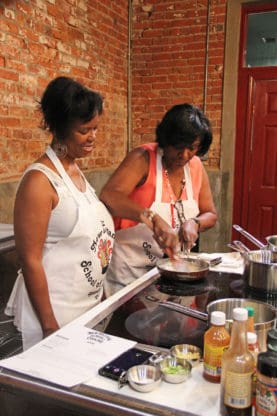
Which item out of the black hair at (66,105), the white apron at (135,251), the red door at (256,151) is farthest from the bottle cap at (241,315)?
the red door at (256,151)

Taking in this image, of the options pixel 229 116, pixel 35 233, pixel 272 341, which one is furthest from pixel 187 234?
pixel 229 116

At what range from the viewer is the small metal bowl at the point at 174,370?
100cm

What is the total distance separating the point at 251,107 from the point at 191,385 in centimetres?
387

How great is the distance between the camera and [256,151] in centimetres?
448

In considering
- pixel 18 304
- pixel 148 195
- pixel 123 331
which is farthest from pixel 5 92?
pixel 123 331

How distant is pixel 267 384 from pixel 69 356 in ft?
1.73

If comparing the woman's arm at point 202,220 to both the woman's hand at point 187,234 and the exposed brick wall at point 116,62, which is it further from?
the exposed brick wall at point 116,62

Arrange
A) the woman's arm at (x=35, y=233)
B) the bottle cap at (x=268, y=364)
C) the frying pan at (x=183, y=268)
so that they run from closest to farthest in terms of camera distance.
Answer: the bottle cap at (x=268, y=364)
the woman's arm at (x=35, y=233)
the frying pan at (x=183, y=268)

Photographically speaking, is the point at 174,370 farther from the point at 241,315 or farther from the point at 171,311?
the point at 171,311

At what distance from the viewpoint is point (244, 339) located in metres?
0.87

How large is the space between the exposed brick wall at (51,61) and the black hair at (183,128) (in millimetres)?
1427

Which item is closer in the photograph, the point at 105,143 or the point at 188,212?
the point at 188,212

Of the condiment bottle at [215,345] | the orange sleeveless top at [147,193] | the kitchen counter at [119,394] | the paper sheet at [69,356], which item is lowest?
the kitchen counter at [119,394]

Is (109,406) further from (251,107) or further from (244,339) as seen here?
(251,107)
